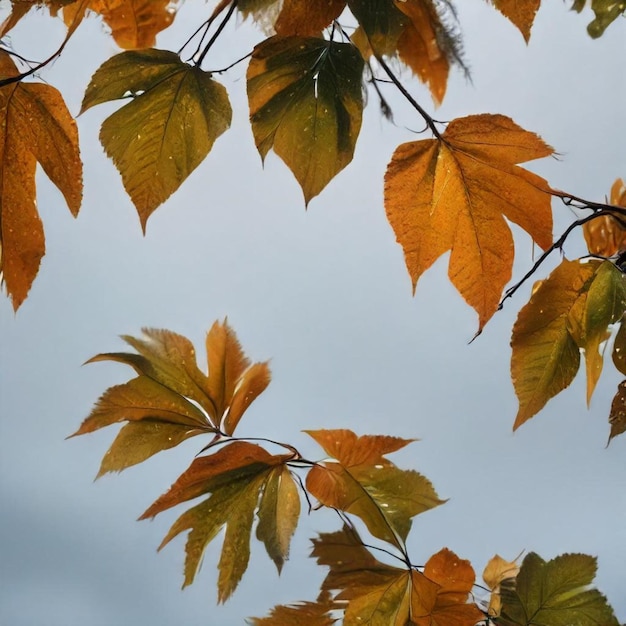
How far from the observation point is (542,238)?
0.69 feet

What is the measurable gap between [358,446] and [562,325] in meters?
0.08

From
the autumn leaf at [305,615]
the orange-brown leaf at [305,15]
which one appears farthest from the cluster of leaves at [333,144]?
the autumn leaf at [305,615]

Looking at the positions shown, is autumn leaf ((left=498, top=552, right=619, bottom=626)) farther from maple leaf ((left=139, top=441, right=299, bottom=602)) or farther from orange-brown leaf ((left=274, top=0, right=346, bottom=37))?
orange-brown leaf ((left=274, top=0, right=346, bottom=37))

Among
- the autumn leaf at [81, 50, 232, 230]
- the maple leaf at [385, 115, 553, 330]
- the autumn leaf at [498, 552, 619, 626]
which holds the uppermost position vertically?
the maple leaf at [385, 115, 553, 330]

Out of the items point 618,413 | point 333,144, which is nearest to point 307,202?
point 333,144

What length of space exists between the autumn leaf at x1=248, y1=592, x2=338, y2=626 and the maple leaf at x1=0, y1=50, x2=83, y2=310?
149 millimetres

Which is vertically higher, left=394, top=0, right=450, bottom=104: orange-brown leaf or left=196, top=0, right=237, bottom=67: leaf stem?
left=394, top=0, right=450, bottom=104: orange-brown leaf

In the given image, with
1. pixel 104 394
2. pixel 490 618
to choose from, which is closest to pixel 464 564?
pixel 490 618

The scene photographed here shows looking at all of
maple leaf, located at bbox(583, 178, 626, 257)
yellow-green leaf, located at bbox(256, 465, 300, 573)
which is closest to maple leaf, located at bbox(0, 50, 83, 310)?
yellow-green leaf, located at bbox(256, 465, 300, 573)

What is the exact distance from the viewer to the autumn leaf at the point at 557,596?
0.79 ft

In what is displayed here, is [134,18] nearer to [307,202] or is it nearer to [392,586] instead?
[307,202]

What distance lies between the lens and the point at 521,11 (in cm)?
18

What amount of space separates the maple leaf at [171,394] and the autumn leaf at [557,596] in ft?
0.40

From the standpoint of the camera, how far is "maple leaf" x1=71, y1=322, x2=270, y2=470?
0.24 meters
